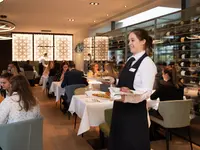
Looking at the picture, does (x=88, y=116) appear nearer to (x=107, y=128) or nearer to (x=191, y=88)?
(x=107, y=128)

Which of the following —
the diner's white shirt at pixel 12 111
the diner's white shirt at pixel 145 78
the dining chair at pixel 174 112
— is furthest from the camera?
the dining chair at pixel 174 112

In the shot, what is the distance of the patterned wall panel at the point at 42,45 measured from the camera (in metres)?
14.6

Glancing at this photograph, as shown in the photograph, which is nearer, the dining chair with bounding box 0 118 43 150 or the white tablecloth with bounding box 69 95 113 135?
the dining chair with bounding box 0 118 43 150

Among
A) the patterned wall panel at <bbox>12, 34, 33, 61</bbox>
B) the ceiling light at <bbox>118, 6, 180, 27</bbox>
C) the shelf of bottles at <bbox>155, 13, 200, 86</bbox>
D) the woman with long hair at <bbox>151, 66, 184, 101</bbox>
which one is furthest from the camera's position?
the patterned wall panel at <bbox>12, 34, 33, 61</bbox>

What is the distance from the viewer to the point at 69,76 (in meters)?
5.71

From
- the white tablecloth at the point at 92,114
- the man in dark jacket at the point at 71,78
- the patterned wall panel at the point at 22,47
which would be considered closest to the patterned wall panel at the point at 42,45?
the patterned wall panel at the point at 22,47

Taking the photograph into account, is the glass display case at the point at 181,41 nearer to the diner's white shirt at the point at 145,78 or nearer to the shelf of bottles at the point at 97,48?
the diner's white shirt at the point at 145,78

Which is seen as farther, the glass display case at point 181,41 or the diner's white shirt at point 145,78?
the glass display case at point 181,41

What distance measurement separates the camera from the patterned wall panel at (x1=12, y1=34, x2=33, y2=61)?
14.2 m

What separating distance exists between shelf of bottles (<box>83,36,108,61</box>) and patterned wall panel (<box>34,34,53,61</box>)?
14.7ft

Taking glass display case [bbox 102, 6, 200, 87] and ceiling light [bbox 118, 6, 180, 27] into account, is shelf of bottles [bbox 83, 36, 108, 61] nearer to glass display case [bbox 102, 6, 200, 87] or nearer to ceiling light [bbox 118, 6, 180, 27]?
ceiling light [bbox 118, 6, 180, 27]

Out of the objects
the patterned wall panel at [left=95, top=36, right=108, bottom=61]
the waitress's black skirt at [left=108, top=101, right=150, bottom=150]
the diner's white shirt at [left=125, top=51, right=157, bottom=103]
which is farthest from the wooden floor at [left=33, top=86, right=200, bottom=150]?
→ the patterned wall panel at [left=95, top=36, right=108, bottom=61]

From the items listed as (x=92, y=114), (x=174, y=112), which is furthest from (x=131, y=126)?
(x=174, y=112)

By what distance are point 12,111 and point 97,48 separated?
27.2 ft
